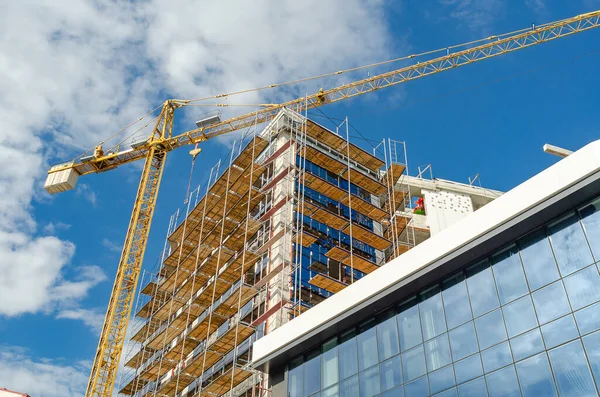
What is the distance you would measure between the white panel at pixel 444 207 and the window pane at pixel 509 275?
45.7 m

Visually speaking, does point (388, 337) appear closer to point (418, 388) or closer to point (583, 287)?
point (418, 388)

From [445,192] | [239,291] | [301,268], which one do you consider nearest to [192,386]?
[239,291]

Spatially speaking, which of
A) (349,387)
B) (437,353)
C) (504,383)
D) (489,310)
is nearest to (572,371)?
(504,383)

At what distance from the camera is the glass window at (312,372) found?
99.2 feet

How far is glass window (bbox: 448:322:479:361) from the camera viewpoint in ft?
80.4

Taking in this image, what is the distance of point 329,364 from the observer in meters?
30.2

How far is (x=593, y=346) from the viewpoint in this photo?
825 inches

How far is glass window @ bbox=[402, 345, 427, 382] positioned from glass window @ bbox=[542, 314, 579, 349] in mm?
5172

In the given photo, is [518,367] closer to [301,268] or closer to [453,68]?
[301,268]

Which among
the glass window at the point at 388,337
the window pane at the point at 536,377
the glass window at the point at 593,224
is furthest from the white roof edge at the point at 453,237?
the window pane at the point at 536,377

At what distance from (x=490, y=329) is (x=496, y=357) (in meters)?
1.14

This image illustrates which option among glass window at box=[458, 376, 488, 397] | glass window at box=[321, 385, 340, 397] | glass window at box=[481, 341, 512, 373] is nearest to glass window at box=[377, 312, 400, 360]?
glass window at box=[321, 385, 340, 397]

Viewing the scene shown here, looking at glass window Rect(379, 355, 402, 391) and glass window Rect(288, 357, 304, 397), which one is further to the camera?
glass window Rect(288, 357, 304, 397)

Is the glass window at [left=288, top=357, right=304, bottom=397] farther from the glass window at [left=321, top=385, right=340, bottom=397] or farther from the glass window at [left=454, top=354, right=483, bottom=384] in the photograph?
the glass window at [left=454, top=354, right=483, bottom=384]
